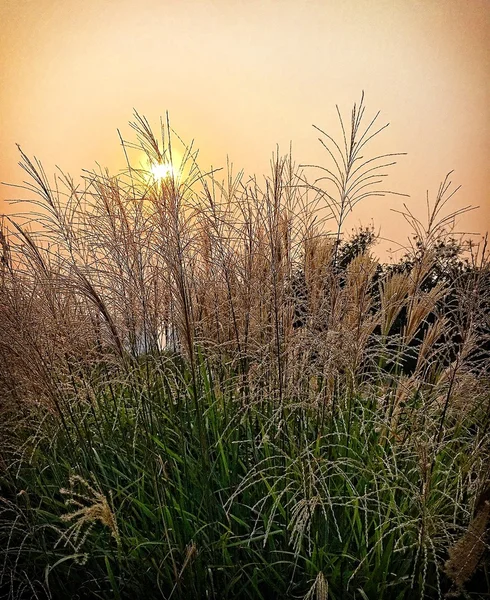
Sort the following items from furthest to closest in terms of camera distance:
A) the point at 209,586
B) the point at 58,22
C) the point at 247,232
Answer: the point at 58,22 → the point at 247,232 → the point at 209,586

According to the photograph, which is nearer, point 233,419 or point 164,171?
point 164,171

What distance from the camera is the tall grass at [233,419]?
118cm

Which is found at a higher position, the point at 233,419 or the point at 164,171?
the point at 164,171

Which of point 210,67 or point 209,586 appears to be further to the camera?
point 210,67

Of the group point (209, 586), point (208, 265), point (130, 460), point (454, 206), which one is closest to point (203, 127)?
point (454, 206)

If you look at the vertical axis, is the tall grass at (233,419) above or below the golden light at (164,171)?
below

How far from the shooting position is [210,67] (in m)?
4.34

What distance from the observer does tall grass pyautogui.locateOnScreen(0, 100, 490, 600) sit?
46.3 inches

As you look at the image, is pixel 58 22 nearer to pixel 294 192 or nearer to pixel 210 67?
pixel 210 67

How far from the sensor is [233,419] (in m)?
1.33

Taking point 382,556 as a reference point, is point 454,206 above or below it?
above

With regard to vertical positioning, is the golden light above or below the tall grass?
above

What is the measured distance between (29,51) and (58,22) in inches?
9.6

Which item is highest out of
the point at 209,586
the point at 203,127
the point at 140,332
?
the point at 203,127
